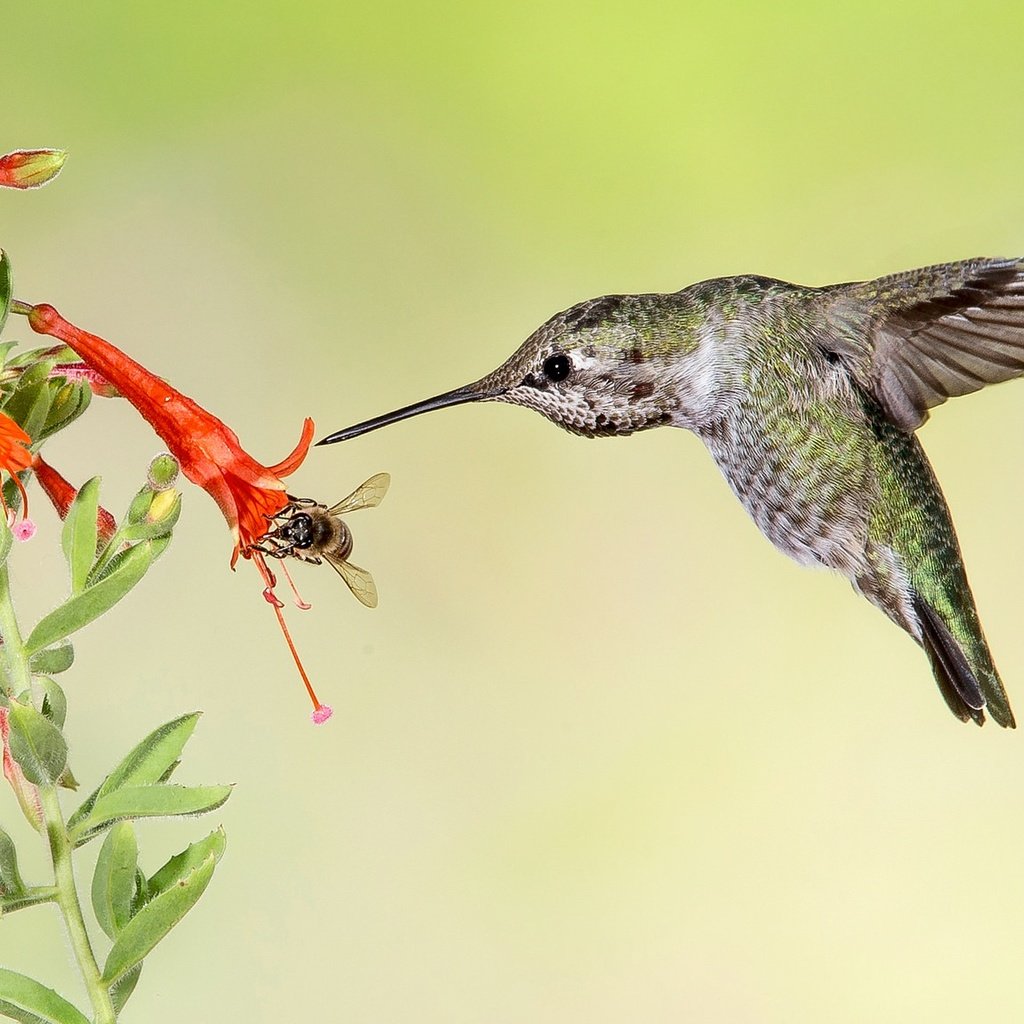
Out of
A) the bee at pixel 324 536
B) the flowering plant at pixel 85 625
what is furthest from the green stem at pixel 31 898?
the bee at pixel 324 536

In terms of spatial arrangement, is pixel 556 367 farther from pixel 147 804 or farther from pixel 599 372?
pixel 147 804

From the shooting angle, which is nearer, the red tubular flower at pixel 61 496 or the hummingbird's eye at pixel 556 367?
the red tubular flower at pixel 61 496

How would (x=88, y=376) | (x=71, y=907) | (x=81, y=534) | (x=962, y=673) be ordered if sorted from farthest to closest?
(x=962, y=673)
(x=88, y=376)
(x=81, y=534)
(x=71, y=907)

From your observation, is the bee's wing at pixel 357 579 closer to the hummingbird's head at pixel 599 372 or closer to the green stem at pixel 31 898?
the hummingbird's head at pixel 599 372

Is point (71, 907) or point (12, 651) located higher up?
point (12, 651)

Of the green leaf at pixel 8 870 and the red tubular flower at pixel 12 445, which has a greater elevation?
the red tubular flower at pixel 12 445

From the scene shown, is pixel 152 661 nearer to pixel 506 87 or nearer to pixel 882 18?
pixel 506 87

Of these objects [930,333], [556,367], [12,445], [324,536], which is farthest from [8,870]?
[930,333]
